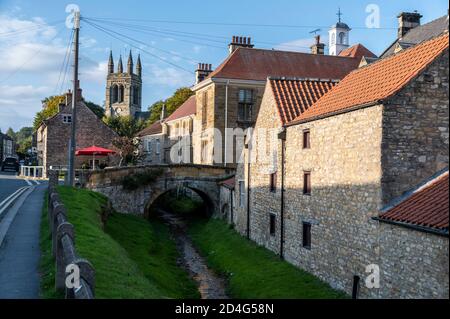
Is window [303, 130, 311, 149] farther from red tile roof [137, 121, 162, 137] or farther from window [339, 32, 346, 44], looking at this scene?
window [339, 32, 346, 44]

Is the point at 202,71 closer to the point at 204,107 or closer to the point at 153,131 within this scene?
the point at 204,107

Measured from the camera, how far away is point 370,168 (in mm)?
14617

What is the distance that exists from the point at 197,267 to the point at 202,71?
27621mm

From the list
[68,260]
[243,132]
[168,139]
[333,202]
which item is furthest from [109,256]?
[168,139]

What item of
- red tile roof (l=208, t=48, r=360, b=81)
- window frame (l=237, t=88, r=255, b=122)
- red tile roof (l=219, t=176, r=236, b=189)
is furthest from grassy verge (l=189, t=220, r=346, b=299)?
red tile roof (l=208, t=48, r=360, b=81)

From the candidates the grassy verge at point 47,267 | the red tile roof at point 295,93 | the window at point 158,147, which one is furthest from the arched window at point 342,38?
the grassy verge at point 47,267

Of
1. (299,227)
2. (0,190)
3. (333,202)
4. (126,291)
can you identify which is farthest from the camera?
(0,190)

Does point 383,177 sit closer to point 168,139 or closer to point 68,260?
point 68,260

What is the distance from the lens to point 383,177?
46.3ft

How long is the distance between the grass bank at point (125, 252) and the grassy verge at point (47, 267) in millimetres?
71

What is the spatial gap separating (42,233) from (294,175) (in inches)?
385

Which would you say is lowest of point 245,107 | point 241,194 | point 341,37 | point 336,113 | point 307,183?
point 241,194

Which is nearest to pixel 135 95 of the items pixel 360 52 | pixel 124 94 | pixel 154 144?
pixel 124 94

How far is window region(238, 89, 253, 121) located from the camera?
36.9 meters
